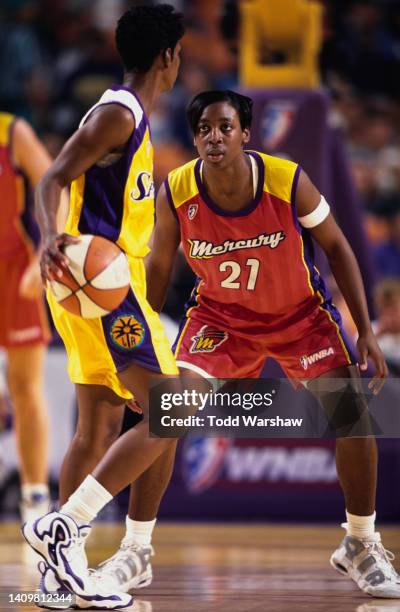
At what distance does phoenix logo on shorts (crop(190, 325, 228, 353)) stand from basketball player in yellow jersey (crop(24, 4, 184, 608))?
1.05ft

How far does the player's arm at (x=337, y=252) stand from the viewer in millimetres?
3709

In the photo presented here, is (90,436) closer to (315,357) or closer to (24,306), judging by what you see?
(315,357)

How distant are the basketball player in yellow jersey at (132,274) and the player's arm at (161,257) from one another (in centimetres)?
26

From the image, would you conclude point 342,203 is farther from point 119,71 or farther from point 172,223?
point 119,71

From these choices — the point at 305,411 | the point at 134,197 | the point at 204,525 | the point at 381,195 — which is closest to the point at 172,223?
the point at 134,197

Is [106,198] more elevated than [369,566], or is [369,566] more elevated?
[106,198]

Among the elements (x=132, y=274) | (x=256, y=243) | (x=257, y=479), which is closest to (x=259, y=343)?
(x=256, y=243)

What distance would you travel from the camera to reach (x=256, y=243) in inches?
150

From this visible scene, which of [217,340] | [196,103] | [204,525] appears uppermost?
[196,103]

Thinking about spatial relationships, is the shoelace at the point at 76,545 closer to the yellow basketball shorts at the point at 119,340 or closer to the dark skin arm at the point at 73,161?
the yellow basketball shorts at the point at 119,340

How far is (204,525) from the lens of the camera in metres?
6.25

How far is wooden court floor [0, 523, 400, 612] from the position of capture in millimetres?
3420

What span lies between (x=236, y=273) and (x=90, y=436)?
2.47 ft

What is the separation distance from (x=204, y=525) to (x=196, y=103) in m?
3.15
